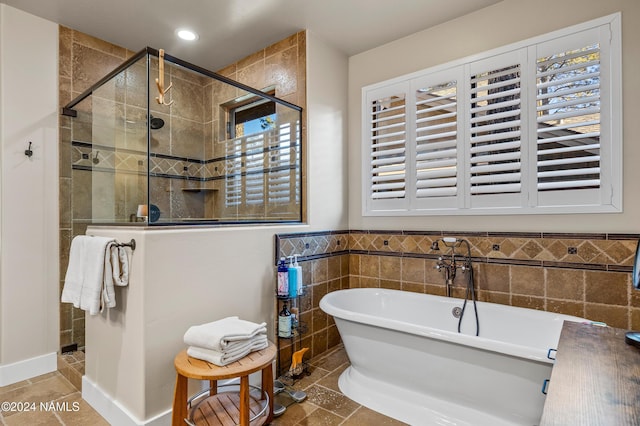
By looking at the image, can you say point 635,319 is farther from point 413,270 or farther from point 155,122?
point 155,122

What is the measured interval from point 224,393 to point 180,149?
1.99 meters

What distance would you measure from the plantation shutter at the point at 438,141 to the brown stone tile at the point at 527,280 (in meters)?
0.64

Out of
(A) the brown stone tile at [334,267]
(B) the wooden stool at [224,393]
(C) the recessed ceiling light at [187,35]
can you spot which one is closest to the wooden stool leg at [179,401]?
(B) the wooden stool at [224,393]

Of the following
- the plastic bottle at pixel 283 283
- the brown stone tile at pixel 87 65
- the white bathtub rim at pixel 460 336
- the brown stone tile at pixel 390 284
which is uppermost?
the brown stone tile at pixel 87 65

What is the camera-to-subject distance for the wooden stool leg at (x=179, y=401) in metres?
1.66

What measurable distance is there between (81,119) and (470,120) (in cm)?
301

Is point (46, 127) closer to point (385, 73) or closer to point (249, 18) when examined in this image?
point (249, 18)

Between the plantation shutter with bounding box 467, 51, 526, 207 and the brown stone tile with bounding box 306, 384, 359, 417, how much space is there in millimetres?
1679

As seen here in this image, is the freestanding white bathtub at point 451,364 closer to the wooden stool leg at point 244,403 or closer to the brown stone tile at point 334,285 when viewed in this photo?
the brown stone tile at point 334,285

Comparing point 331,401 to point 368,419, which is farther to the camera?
point 331,401

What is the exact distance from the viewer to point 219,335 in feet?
5.41

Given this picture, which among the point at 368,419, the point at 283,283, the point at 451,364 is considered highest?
the point at 283,283

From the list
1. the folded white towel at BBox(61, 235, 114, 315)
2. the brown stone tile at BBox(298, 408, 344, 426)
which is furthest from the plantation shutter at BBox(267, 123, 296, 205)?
the brown stone tile at BBox(298, 408, 344, 426)

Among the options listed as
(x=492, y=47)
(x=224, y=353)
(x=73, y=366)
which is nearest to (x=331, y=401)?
(x=224, y=353)
